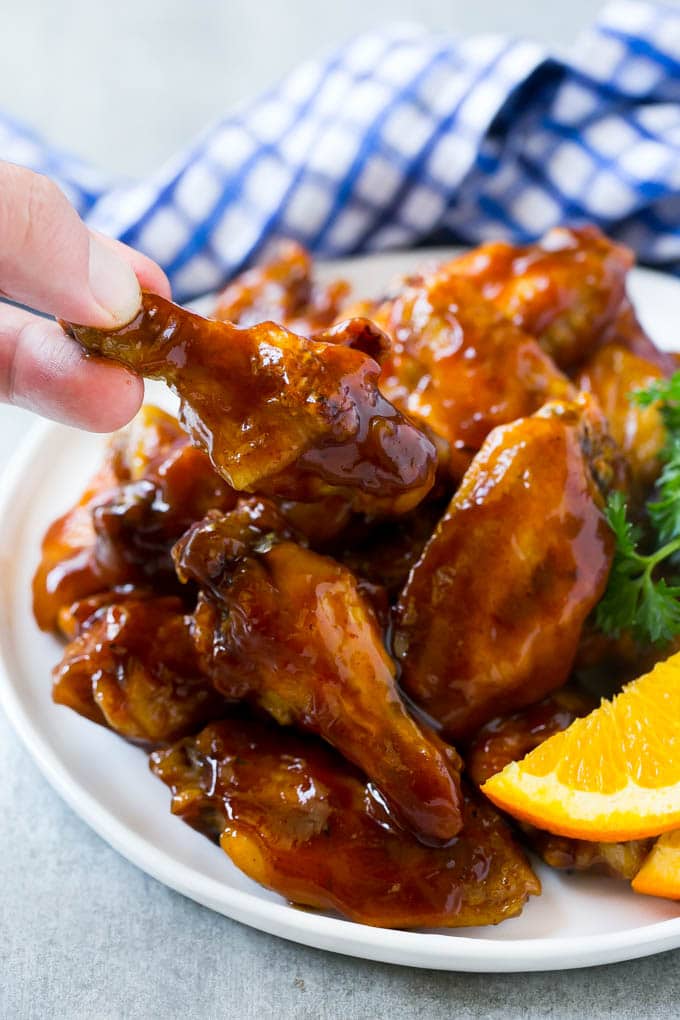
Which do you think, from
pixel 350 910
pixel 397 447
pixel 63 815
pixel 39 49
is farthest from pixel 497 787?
pixel 39 49

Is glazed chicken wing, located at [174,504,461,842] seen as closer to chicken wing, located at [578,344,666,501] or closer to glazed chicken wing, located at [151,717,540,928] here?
glazed chicken wing, located at [151,717,540,928]

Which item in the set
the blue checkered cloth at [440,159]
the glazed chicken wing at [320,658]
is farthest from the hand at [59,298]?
the blue checkered cloth at [440,159]

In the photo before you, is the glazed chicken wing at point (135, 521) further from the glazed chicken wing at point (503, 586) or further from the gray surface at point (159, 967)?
the glazed chicken wing at point (503, 586)

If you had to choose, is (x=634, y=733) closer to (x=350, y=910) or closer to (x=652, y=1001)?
(x=652, y=1001)

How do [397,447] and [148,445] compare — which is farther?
[148,445]

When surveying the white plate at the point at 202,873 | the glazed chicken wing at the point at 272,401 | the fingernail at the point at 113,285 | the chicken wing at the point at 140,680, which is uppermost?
the fingernail at the point at 113,285

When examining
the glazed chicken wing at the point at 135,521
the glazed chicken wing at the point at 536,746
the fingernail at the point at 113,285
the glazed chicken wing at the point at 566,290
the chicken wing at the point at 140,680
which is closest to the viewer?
the fingernail at the point at 113,285
